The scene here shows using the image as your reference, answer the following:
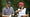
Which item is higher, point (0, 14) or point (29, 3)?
point (29, 3)

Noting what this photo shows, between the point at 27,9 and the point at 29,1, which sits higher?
the point at 29,1

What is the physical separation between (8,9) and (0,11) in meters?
0.11

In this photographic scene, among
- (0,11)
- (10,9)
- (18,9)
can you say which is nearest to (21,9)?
(18,9)

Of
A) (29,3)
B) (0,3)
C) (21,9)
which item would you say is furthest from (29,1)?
(0,3)

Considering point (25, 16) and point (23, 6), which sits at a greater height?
point (23, 6)

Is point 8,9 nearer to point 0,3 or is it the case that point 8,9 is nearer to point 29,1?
point 0,3

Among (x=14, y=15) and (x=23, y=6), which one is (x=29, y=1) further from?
(x=14, y=15)

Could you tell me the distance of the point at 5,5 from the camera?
872 mm

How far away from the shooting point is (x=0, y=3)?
2.86ft

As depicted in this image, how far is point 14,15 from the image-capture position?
884 mm

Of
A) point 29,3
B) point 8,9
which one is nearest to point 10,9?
point 8,9

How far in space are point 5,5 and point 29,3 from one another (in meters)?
0.32

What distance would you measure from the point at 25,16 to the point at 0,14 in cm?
33

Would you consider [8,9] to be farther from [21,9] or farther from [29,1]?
[29,1]
